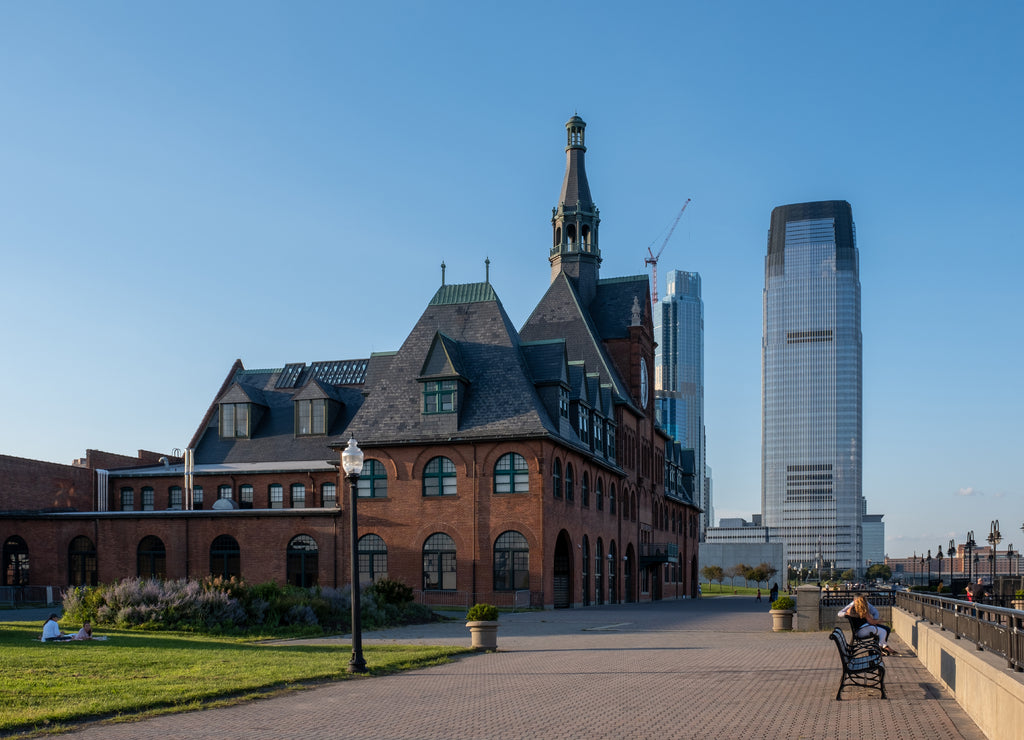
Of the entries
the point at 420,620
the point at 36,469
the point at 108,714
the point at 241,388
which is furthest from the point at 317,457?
the point at 108,714

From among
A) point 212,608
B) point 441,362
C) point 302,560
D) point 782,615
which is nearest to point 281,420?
point 302,560

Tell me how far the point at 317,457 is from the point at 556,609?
62.1ft

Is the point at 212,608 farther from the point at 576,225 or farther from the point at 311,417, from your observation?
the point at 576,225

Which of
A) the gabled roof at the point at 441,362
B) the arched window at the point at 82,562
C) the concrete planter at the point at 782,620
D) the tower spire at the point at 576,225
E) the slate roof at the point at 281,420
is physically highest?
the tower spire at the point at 576,225

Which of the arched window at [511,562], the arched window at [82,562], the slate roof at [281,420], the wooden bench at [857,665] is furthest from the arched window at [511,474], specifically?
the wooden bench at [857,665]

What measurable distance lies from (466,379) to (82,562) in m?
25.0

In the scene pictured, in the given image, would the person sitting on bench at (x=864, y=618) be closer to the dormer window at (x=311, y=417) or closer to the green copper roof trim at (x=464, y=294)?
the green copper roof trim at (x=464, y=294)

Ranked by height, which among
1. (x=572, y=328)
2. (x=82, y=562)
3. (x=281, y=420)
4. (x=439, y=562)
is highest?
(x=572, y=328)

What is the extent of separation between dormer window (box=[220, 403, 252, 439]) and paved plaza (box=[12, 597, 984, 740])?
1657 inches

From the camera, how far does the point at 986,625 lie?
13.5m

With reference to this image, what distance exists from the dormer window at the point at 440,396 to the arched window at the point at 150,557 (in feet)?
58.7

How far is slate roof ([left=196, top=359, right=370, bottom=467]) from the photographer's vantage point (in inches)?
2431

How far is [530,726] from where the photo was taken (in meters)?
13.8

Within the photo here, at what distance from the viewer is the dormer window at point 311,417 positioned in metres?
61.9
